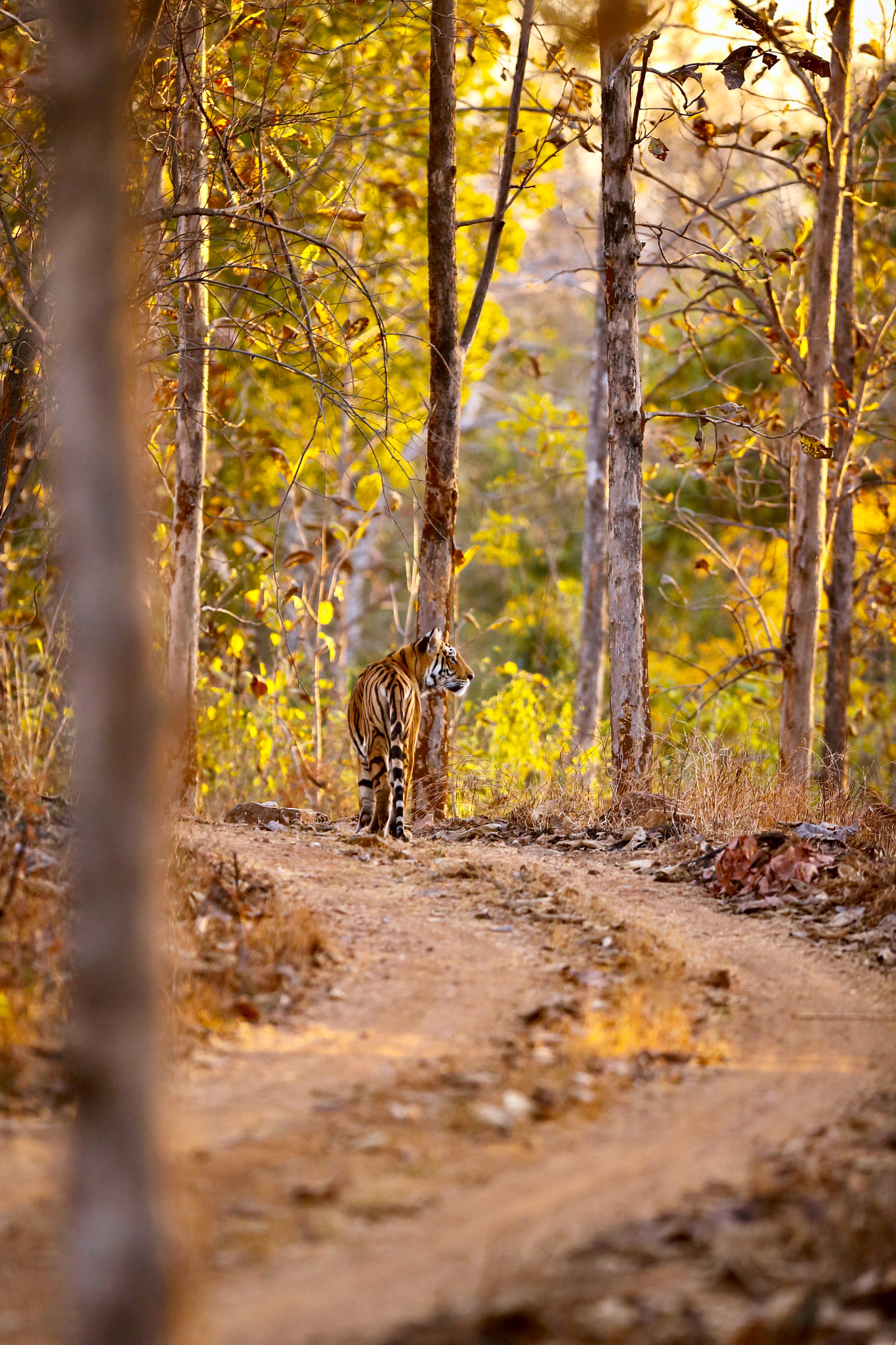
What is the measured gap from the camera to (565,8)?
10.2m

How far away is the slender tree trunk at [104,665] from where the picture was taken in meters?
2.73

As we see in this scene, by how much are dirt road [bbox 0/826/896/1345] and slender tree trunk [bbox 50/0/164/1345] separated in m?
0.36

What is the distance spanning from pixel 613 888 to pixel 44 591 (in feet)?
27.0

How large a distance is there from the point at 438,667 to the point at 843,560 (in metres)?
9.64

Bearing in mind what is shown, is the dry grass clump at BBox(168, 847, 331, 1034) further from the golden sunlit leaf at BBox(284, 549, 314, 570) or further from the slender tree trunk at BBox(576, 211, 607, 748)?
the slender tree trunk at BBox(576, 211, 607, 748)

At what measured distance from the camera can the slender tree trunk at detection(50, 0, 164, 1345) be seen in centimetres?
273

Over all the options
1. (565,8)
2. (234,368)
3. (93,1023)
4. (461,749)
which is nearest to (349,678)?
(234,368)

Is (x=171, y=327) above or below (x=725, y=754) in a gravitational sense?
above

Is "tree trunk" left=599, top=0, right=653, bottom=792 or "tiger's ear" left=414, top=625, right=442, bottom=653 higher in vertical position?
"tree trunk" left=599, top=0, right=653, bottom=792

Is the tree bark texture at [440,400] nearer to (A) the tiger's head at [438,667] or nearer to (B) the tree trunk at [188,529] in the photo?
(A) the tiger's head at [438,667]

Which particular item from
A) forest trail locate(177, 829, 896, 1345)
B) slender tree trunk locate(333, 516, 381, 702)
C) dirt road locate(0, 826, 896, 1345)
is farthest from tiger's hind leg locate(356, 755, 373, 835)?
slender tree trunk locate(333, 516, 381, 702)

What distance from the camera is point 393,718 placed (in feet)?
32.7

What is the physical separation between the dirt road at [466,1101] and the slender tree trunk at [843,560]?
1177cm

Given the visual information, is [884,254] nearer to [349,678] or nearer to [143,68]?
[349,678]
